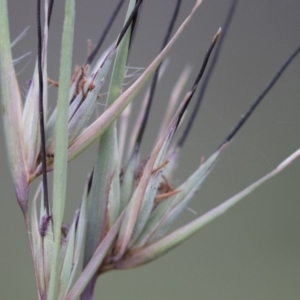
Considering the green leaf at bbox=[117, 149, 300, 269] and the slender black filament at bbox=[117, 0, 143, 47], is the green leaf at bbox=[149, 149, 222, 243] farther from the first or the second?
the slender black filament at bbox=[117, 0, 143, 47]

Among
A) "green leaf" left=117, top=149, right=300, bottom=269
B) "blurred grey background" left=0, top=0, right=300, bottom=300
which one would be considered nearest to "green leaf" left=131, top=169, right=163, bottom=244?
"green leaf" left=117, top=149, right=300, bottom=269

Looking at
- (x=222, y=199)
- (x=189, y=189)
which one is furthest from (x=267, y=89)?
(x=222, y=199)

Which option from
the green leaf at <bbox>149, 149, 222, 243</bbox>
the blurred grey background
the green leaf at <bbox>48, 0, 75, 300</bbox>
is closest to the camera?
the green leaf at <bbox>48, 0, 75, 300</bbox>

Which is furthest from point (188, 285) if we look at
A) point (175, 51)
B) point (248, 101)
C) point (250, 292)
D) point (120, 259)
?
point (120, 259)

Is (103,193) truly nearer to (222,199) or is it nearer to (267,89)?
(267,89)

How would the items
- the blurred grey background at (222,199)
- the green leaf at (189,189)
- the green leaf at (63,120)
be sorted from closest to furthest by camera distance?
the green leaf at (63,120)
the green leaf at (189,189)
the blurred grey background at (222,199)

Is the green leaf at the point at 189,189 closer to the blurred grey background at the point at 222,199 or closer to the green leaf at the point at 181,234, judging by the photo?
the green leaf at the point at 181,234

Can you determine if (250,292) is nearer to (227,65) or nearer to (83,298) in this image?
(227,65)

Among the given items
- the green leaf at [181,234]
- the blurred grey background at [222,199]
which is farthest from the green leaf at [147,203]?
the blurred grey background at [222,199]
